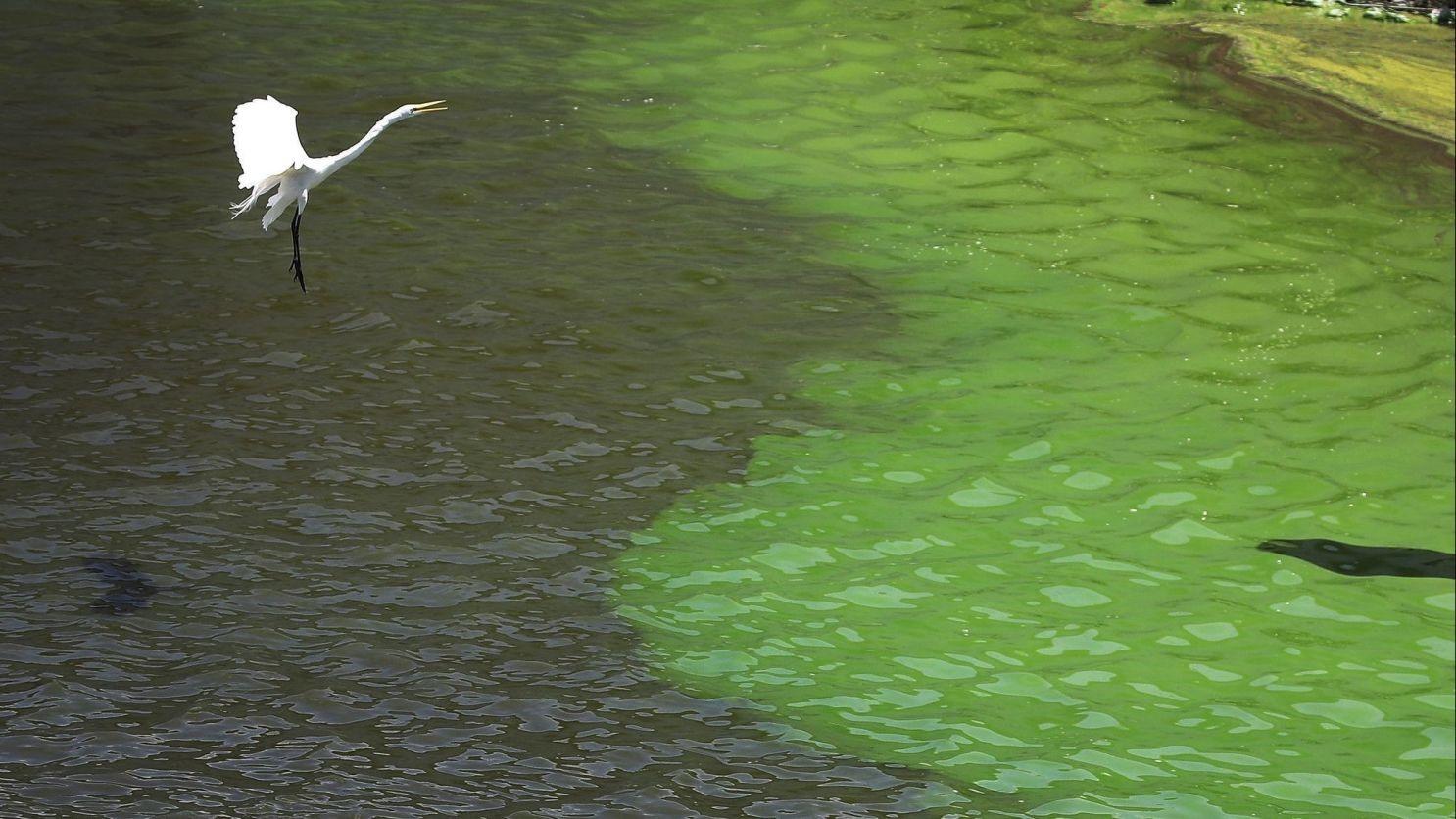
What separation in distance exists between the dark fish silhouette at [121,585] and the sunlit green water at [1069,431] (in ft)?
5.27

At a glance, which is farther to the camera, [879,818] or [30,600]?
[30,600]

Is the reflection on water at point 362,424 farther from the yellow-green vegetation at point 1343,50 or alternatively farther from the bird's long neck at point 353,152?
the yellow-green vegetation at point 1343,50

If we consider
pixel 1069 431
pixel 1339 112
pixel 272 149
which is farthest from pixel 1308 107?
pixel 272 149

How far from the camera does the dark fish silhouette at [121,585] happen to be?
5.02m

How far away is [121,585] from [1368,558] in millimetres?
4773

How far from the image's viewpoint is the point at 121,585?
16.8 ft

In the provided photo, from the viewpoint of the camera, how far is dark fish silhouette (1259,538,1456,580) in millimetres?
6465

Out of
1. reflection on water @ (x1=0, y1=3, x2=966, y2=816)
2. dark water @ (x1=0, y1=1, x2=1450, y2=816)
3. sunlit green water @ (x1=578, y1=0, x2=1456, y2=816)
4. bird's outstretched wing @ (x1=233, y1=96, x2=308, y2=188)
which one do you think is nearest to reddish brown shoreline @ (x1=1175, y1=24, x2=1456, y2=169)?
sunlit green water @ (x1=578, y1=0, x2=1456, y2=816)

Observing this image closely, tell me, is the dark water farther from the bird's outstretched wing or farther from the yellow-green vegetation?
the bird's outstretched wing

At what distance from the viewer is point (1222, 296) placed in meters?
8.40

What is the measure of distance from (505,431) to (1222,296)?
4.04 metres

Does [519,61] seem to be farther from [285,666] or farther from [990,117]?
[285,666]

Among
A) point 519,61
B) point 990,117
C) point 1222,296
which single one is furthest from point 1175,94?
point 519,61

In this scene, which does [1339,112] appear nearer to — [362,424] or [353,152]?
[362,424]
